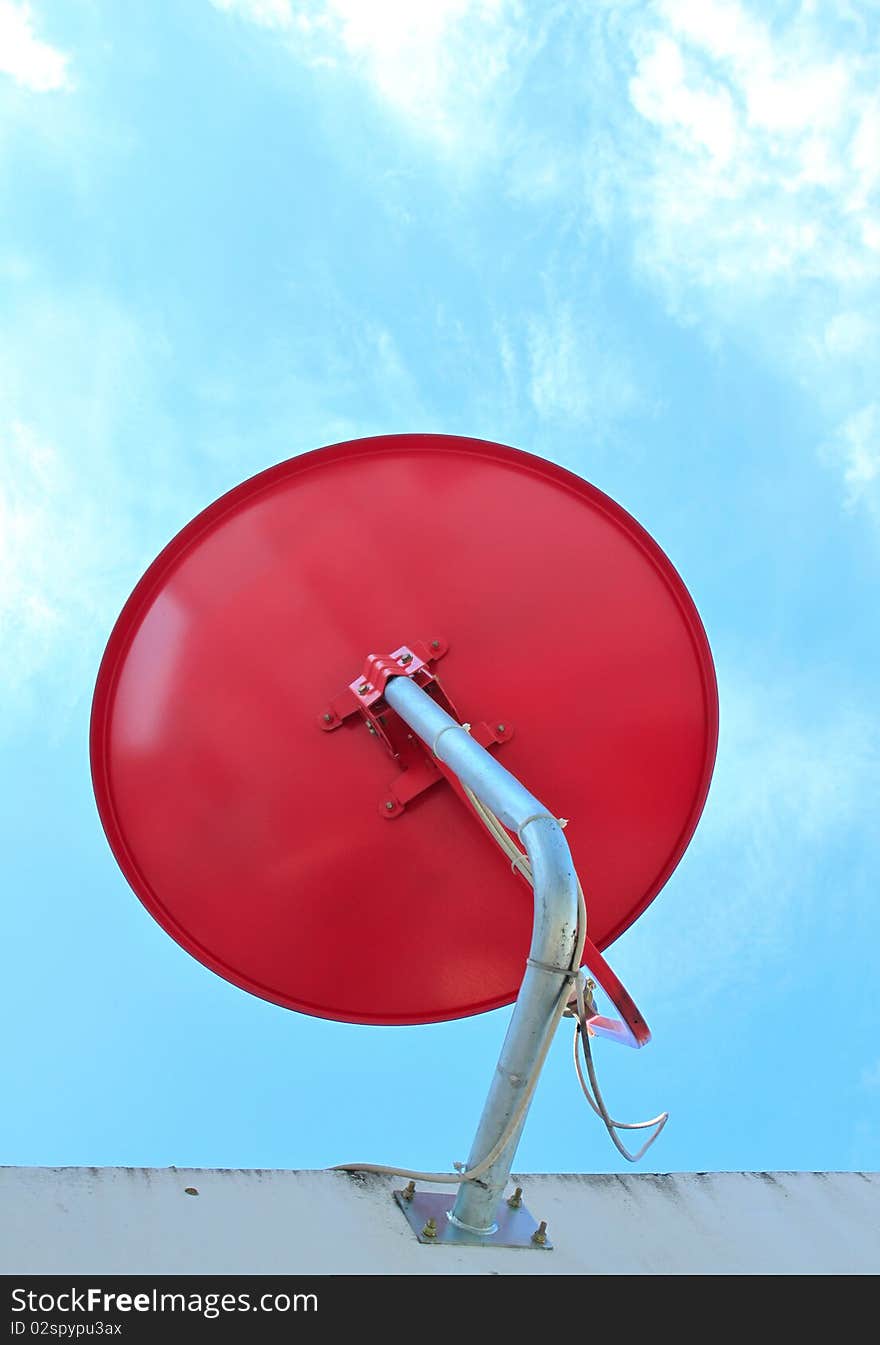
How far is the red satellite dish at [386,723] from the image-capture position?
14.1 feet

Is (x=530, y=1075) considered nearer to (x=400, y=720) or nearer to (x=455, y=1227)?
(x=455, y=1227)

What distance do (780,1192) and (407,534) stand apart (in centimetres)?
289

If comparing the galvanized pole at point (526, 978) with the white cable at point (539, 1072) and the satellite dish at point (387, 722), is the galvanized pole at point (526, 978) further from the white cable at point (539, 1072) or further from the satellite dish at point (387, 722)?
the satellite dish at point (387, 722)

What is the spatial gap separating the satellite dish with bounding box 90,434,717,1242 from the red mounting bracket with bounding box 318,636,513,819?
0.01 m

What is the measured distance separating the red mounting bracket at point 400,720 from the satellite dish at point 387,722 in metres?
0.01

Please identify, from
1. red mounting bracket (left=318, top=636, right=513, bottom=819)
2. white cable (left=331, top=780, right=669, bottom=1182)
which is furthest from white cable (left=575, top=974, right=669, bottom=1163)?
red mounting bracket (left=318, top=636, right=513, bottom=819)

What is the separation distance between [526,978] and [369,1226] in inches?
36.7

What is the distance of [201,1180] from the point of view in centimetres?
334

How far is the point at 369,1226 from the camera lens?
3232 millimetres
